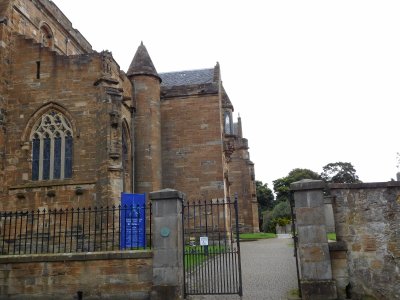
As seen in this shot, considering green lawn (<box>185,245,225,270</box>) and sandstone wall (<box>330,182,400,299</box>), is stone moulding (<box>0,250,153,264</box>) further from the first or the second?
sandstone wall (<box>330,182,400,299</box>)

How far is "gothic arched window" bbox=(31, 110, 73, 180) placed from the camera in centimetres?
1789

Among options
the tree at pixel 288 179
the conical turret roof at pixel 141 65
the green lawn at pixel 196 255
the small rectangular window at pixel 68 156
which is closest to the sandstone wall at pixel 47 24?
the conical turret roof at pixel 141 65

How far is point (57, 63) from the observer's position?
61.2 feet

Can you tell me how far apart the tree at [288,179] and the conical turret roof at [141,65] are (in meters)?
54.3

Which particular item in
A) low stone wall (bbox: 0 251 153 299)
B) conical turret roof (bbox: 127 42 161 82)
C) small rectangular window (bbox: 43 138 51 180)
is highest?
conical turret roof (bbox: 127 42 161 82)

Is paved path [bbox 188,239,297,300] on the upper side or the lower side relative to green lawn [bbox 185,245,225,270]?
lower

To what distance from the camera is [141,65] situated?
77.3 ft

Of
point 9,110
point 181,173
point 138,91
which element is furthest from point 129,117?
point 9,110

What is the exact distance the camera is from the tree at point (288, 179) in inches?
2945

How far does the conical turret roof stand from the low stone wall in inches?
574

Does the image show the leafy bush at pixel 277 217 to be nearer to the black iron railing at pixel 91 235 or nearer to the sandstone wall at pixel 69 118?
the sandstone wall at pixel 69 118

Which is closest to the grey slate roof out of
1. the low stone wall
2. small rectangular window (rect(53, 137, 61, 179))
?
small rectangular window (rect(53, 137, 61, 179))

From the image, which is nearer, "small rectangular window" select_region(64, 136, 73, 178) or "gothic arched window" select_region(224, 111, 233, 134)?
"small rectangular window" select_region(64, 136, 73, 178)

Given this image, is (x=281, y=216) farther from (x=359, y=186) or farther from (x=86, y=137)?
(x=359, y=186)
